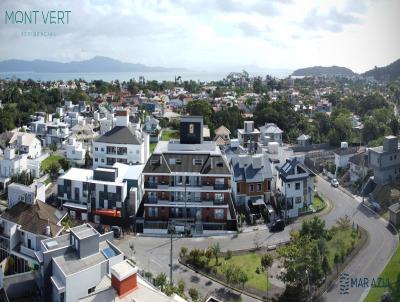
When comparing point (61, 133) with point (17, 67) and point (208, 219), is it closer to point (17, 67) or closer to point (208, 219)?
point (208, 219)

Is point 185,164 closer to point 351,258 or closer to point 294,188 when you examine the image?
point 294,188

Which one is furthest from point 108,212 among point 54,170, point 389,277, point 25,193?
point 389,277

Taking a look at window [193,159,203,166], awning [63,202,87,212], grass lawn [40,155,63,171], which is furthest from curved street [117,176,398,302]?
grass lawn [40,155,63,171]

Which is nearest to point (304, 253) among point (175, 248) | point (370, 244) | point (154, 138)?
point (370, 244)

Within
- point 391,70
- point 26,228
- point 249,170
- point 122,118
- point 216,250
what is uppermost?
point 391,70

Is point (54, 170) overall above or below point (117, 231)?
above

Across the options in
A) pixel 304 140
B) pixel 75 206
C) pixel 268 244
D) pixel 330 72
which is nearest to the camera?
pixel 268 244
